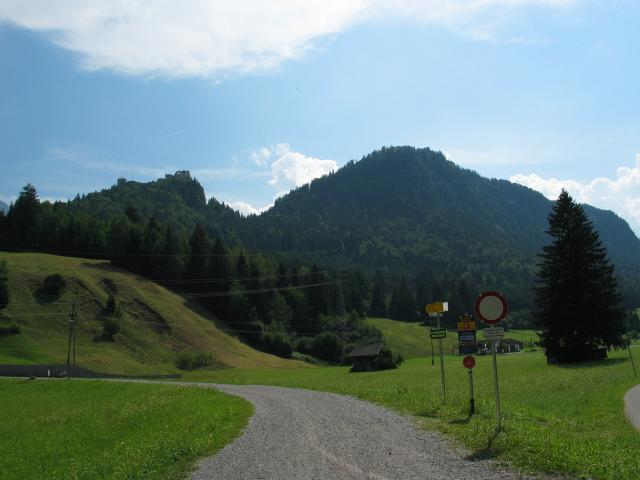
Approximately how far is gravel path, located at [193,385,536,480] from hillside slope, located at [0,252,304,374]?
Answer: 67.3 metres

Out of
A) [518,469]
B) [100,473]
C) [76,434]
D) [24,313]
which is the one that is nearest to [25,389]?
[76,434]

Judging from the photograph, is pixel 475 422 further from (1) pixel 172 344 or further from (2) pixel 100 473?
(1) pixel 172 344

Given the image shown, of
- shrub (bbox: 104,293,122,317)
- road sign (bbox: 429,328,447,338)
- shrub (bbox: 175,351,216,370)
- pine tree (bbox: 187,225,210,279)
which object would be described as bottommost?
shrub (bbox: 175,351,216,370)

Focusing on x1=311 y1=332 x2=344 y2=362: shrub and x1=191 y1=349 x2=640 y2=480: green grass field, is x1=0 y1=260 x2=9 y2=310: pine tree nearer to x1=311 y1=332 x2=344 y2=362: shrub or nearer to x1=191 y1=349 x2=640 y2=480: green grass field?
x1=311 y1=332 x2=344 y2=362: shrub

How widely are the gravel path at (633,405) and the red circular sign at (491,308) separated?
8889mm

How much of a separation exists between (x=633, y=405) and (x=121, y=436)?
22660 millimetres

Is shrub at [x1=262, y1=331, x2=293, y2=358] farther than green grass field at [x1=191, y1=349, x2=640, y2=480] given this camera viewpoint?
Yes

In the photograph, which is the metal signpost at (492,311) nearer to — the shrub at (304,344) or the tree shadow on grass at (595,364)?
the tree shadow on grass at (595,364)

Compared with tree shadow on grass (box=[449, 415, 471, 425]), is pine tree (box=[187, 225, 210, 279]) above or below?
above

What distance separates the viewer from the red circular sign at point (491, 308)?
15250 millimetres

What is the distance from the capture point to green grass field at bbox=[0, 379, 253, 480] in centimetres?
1421

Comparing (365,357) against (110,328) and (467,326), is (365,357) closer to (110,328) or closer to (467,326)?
(110,328)

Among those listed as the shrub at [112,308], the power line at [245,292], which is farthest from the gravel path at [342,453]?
the power line at [245,292]

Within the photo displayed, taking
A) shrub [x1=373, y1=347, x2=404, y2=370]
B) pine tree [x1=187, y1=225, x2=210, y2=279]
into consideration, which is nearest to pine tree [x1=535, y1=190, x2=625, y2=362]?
shrub [x1=373, y1=347, x2=404, y2=370]
